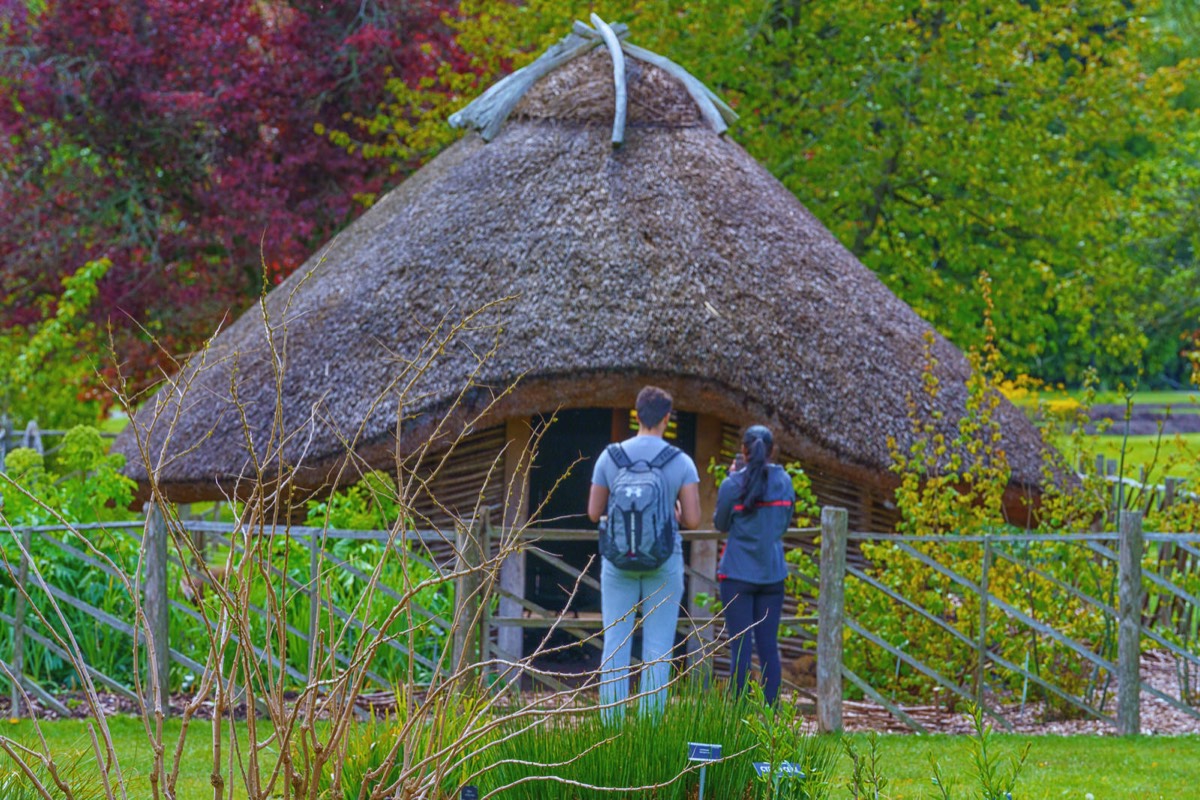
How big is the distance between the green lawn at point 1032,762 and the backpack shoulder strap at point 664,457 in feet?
4.83

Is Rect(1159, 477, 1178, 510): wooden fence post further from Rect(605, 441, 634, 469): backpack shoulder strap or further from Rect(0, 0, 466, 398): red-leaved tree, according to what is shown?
Rect(0, 0, 466, 398): red-leaved tree

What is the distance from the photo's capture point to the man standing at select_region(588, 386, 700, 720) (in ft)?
19.4

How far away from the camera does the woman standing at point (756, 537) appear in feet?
20.9

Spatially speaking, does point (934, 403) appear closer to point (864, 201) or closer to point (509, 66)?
point (864, 201)

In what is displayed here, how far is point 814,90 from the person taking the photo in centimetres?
1434

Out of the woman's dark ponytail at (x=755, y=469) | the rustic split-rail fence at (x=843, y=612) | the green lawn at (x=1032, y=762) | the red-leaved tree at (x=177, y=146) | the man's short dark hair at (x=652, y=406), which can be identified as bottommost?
the green lawn at (x=1032, y=762)

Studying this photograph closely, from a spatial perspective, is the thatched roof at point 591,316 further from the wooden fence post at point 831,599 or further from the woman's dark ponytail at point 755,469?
the woman's dark ponytail at point 755,469

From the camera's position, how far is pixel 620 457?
617cm

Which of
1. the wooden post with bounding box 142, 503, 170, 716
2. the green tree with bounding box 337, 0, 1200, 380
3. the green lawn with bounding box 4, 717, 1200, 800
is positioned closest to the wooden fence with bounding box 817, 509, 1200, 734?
the green lawn with bounding box 4, 717, 1200, 800

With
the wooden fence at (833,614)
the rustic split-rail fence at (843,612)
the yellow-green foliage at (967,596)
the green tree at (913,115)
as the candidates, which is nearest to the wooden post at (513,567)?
the rustic split-rail fence at (843,612)

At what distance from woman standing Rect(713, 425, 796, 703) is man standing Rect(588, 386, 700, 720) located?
289mm

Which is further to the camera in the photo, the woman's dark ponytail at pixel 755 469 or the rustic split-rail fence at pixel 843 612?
the rustic split-rail fence at pixel 843 612

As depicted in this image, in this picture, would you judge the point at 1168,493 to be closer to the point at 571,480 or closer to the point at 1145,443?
the point at 571,480

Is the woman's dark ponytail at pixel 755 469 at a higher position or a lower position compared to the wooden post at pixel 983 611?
higher
